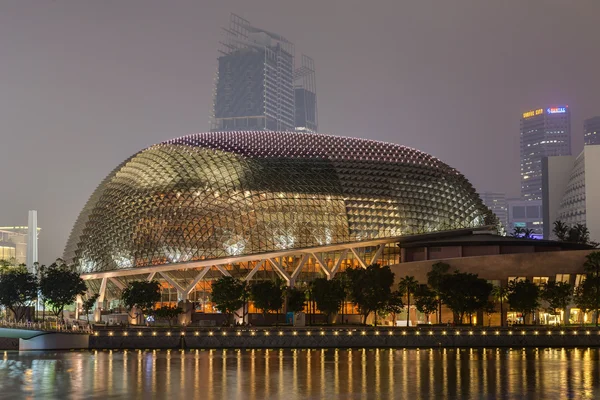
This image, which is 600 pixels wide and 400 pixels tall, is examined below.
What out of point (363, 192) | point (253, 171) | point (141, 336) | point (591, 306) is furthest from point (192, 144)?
point (591, 306)

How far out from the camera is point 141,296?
105m

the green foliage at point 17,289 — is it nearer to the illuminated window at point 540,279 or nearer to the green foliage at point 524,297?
the green foliage at point 524,297

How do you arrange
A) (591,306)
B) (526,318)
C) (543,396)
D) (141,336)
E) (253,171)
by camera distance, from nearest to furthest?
(543,396), (141,336), (591,306), (526,318), (253,171)

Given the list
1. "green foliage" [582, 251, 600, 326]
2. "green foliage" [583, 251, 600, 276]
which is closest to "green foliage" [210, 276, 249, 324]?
"green foliage" [582, 251, 600, 326]

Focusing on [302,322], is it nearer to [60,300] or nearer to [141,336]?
[141,336]

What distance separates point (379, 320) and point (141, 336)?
35.1m

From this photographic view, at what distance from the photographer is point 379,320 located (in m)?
111

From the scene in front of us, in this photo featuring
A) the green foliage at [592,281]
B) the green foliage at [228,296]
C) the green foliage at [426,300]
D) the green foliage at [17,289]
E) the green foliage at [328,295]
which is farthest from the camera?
the green foliage at [17,289]

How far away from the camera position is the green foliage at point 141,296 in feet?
344

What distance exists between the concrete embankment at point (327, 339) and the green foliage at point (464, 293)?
10443 mm

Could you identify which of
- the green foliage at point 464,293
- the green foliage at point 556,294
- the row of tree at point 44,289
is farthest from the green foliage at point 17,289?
the green foliage at point 556,294

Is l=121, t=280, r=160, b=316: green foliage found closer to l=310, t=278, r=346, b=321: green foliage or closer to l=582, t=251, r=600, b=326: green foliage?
l=310, t=278, r=346, b=321: green foliage

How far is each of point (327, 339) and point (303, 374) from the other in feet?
84.0

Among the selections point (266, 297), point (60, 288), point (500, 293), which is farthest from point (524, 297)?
point (60, 288)
